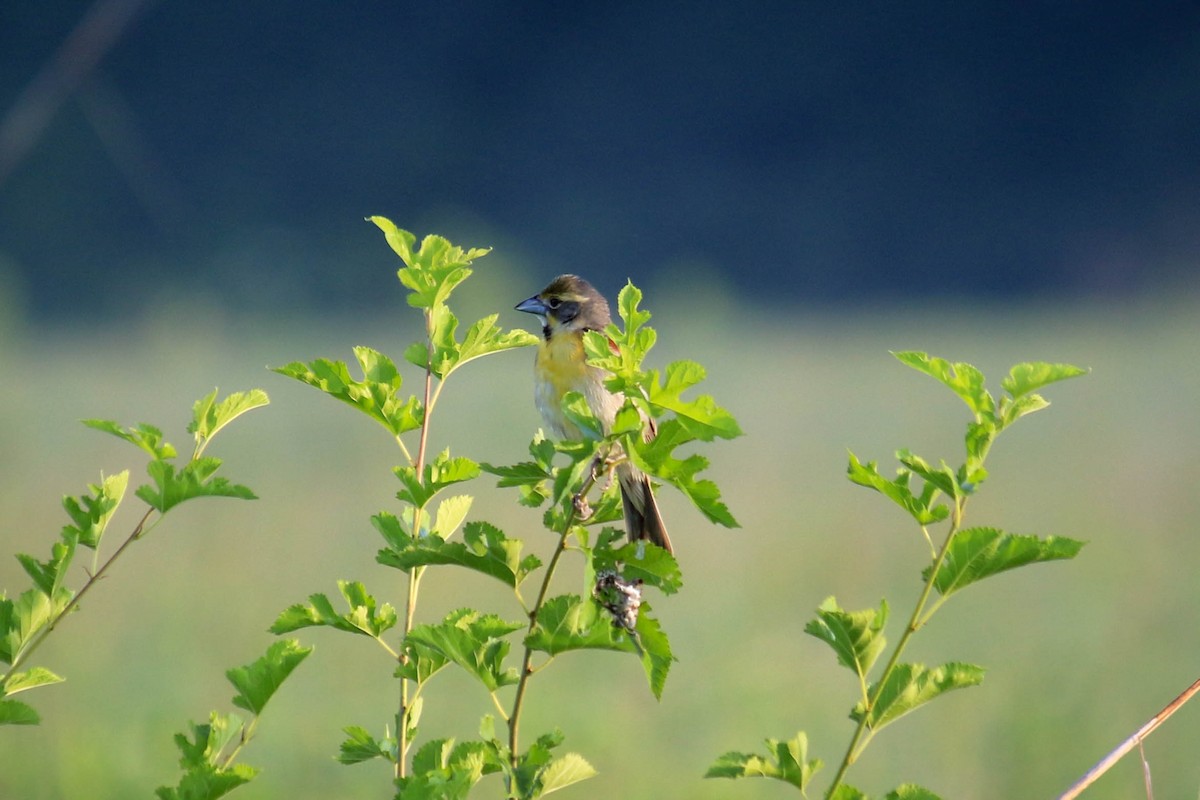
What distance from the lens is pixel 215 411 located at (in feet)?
3.63

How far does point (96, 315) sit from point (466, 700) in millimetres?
10785

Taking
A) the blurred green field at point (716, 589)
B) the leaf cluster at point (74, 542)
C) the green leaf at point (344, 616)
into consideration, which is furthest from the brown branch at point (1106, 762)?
the blurred green field at point (716, 589)

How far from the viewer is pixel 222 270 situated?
12.5 metres

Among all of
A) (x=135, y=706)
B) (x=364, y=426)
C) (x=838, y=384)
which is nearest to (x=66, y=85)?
(x=135, y=706)

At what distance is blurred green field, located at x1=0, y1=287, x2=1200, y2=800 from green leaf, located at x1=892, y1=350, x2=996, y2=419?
6.93ft

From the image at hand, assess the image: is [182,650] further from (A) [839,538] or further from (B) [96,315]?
(B) [96,315]

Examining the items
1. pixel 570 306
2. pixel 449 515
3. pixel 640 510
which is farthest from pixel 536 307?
pixel 449 515

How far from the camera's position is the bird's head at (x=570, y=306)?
2164 millimetres

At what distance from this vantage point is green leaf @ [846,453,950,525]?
0.94 m

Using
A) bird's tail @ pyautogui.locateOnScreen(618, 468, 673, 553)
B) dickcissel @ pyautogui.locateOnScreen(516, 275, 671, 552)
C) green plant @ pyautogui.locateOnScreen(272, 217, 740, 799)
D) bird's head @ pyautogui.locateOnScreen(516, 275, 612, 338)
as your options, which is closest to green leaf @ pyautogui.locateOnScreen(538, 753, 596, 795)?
green plant @ pyautogui.locateOnScreen(272, 217, 740, 799)

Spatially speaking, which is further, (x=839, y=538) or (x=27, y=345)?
(x=27, y=345)

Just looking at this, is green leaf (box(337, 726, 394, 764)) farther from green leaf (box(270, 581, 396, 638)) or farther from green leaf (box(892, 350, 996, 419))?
green leaf (box(892, 350, 996, 419))

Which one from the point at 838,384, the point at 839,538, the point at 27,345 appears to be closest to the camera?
the point at 839,538

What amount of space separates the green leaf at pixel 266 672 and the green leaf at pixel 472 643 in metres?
0.10
